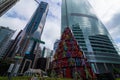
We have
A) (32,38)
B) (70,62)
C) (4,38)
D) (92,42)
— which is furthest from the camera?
(4,38)

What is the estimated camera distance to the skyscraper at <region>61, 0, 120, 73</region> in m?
81.1

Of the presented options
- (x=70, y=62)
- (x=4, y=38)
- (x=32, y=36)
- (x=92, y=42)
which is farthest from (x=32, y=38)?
(x=70, y=62)

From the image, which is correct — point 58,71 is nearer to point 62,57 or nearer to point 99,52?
point 62,57

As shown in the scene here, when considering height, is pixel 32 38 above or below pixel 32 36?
below

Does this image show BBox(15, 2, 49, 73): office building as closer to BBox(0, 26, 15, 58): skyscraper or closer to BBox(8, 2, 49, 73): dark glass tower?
BBox(8, 2, 49, 73): dark glass tower

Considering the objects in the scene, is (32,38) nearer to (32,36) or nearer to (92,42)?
(32,36)

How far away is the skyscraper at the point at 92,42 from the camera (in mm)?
81062

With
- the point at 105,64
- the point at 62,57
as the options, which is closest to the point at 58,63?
the point at 62,57

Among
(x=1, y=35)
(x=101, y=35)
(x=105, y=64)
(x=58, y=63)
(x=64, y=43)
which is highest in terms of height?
(x=1, y=35)

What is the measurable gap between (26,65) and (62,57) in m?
87.5

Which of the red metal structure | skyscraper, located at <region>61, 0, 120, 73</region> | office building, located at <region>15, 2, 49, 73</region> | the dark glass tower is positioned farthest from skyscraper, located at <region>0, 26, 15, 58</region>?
the red metal structure

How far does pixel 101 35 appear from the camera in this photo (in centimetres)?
10362

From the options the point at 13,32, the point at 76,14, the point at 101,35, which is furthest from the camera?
the point at 13,32

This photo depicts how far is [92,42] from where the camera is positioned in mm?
92562
